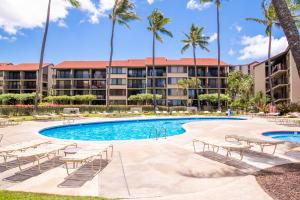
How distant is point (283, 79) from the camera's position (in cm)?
4841

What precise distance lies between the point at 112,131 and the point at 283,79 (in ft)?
123

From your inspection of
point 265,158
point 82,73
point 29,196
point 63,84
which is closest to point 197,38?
point 82,73

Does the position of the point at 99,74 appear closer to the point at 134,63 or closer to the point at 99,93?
the point at 99,93

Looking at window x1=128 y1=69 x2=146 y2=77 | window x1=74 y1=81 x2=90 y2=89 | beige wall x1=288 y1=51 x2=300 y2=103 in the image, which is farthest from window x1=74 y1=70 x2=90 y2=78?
beige wall x1=288 y1=51 x2=300 y2=103

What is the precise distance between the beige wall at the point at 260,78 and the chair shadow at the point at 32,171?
55855 millimetres

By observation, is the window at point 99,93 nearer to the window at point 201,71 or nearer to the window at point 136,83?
the window at point 136,83

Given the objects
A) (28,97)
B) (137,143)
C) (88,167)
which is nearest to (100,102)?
(28,97)

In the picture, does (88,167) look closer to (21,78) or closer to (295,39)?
(295,39)

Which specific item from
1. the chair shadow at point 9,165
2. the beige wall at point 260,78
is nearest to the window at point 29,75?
the beige wall at point 260,78

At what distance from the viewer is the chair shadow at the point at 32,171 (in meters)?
7.42

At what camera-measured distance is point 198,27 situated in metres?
49.1

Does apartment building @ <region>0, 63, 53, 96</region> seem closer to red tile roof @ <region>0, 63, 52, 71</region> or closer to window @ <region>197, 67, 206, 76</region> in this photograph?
red tile roof @ <region>0, 63, 52, 71</region>

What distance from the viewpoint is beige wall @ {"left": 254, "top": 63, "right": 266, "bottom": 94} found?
191 feet

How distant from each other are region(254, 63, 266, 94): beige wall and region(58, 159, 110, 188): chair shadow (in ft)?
182
